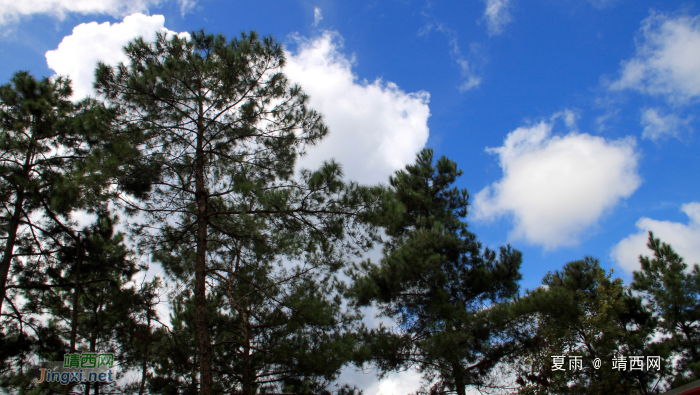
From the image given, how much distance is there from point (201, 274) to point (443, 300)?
7052 millimetres

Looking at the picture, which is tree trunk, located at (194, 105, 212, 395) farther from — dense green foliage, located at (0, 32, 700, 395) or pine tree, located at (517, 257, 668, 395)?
pine tree, located at (517, 257, 668, 395)

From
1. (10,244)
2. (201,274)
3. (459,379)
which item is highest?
(10,244)

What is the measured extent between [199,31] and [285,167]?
134 inches

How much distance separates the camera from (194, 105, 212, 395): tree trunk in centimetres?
635

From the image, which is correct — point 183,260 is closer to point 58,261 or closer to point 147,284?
point 147,284

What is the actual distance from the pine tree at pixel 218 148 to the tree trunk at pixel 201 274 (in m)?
0.02

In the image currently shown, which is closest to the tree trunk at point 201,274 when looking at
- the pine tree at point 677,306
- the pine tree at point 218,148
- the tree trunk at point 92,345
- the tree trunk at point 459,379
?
the pine tree at point 218,148

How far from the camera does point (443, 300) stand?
1125 centimetres

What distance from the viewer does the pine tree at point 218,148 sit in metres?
6.93

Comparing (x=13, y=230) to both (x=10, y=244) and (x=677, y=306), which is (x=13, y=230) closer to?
(x=10, y=244)

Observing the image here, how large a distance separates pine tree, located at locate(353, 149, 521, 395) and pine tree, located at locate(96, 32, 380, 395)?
12.4 feet

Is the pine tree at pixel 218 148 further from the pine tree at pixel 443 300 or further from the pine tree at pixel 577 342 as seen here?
the pine tree at pixel 577 342

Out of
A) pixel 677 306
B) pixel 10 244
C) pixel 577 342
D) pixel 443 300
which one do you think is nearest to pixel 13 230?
pixel 10 244

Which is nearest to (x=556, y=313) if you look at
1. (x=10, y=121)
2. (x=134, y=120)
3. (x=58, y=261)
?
(x=134, y=120)
